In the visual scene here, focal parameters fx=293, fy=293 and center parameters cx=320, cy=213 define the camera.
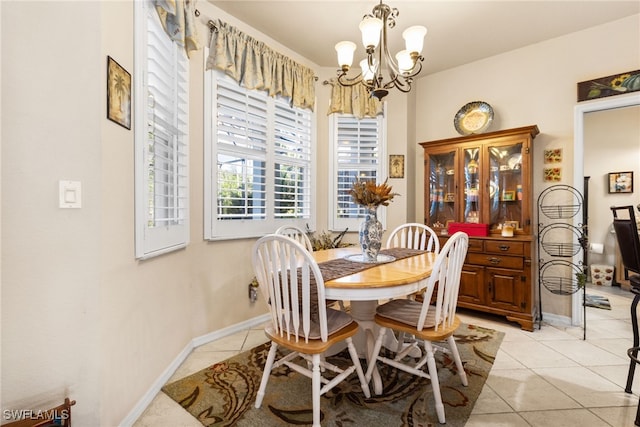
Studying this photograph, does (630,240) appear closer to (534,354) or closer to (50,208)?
(534,354)

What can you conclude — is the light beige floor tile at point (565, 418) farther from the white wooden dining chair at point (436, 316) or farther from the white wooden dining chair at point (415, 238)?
the white wooden dining chair at point (415, 238)

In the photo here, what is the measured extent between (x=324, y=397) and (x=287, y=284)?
809mm

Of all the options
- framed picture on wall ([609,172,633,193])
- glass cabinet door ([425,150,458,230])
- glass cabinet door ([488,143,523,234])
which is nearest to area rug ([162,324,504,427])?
glass cabinet door ([488,143,523,234])

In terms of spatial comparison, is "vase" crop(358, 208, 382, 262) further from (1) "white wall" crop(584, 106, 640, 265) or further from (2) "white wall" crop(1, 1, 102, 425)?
(1) "white wall" crop(584, 106, 640, 265)

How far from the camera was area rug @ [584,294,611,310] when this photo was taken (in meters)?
3.43

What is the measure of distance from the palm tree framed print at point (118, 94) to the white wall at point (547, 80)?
3376 mm

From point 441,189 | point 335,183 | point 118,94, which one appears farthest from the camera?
point 335,183

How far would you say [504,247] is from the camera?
2.86 metres

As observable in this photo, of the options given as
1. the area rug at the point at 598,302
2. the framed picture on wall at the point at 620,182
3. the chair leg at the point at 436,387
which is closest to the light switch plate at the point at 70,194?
the chair leg at the point at 436,387

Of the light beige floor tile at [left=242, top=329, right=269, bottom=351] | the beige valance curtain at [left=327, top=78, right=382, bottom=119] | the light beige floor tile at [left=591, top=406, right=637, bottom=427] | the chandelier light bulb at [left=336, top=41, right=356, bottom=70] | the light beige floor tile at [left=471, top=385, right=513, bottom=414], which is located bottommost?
the light beige floor tile at [left=242, top=329, right=269, bottom=351]

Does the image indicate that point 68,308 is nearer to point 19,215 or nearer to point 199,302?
point 19,215

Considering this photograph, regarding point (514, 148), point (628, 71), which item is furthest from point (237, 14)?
point (628, 71)

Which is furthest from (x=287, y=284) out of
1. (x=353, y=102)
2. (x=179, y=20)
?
(x=353, y=102)

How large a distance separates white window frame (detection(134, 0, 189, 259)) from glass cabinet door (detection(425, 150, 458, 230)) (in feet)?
8.80
